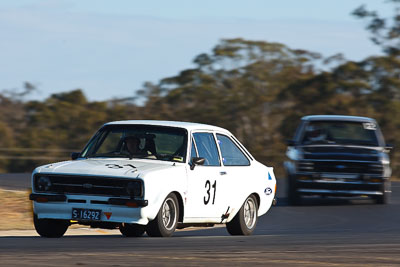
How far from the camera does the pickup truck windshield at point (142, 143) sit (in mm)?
11547

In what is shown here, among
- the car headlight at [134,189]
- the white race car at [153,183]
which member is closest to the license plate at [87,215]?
the white race car at [153,183]

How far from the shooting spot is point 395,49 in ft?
133

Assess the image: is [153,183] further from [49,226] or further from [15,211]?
[15,211]

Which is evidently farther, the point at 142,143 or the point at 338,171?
the point at 338,171

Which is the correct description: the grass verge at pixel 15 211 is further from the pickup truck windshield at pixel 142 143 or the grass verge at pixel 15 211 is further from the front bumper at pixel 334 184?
the front bumper at pixel 334 184

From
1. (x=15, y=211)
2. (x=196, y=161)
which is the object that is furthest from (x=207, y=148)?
(x=15, y=211)

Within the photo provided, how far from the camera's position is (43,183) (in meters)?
10.7

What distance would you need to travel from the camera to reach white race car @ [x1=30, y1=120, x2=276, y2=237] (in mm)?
10438

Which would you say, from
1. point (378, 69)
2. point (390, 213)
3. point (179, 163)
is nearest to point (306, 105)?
point (378, 69)

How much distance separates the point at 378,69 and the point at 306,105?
11.9 ft

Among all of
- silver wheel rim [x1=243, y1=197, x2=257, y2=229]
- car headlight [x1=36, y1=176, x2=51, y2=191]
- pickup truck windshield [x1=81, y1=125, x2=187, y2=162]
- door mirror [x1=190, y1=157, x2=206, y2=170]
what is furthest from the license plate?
silver wheel rim [x1=243, y1=197, x2=257, y2=229]

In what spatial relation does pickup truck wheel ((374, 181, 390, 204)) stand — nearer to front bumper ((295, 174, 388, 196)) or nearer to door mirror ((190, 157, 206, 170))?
front bumper ((295, 174, 388, 196))

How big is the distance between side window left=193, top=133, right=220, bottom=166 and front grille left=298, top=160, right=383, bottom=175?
19.7 feet

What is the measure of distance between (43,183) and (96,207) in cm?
76
